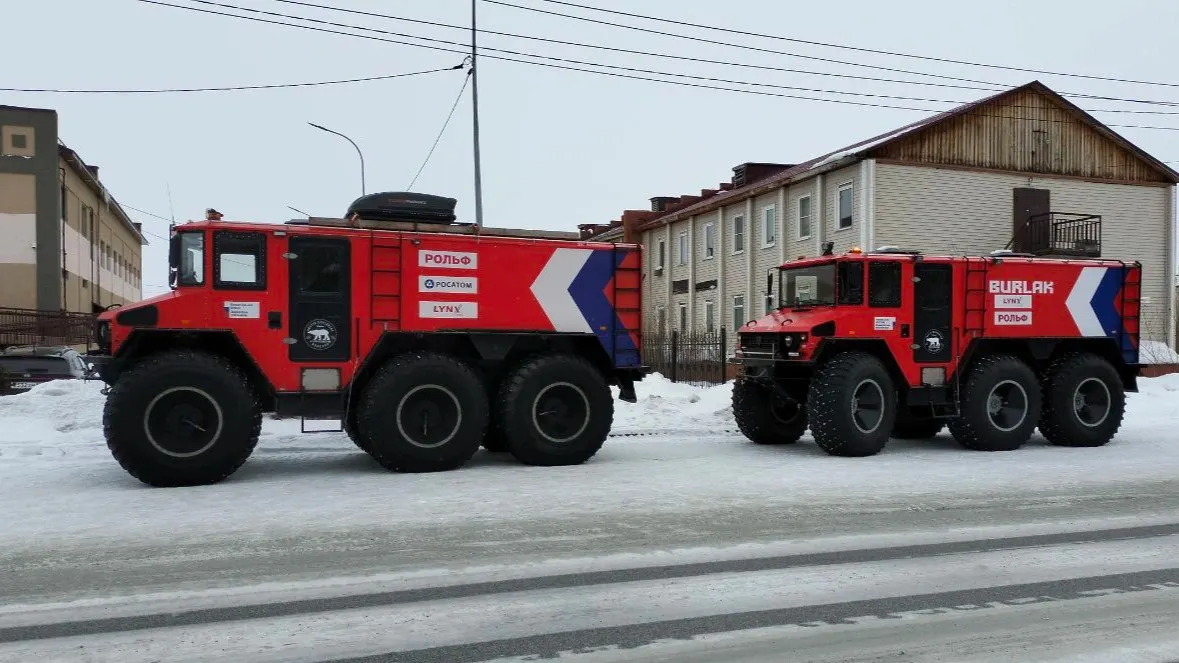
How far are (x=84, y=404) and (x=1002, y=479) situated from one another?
42.4 ft

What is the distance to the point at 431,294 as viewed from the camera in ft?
32.9

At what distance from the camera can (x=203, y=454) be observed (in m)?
8.91

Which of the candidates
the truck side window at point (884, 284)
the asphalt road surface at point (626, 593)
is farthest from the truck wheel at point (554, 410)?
the truck side window at point (884, 284)

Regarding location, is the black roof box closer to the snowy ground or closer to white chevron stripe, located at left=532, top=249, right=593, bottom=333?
white chevron stripe, located at left=532, top=249, right=593, bottom=333

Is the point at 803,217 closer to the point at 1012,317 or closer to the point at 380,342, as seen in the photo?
the point at 1012,317

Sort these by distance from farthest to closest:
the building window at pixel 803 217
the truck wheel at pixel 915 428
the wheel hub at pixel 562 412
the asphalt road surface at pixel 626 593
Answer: the building window at pixel 803 217 → the truck wheel at pixel 915 428 → the wheel hub at pixel 562 412 → the asphalt road surface at pixel 626 593

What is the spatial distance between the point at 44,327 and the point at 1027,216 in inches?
1357

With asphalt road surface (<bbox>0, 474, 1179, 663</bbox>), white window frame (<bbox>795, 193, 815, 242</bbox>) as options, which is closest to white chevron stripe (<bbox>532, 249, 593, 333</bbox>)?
asphalt road surface (<bbox>0, 474, 1179, 663</bbox>)

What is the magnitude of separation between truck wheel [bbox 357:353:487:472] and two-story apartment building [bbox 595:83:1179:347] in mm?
18462

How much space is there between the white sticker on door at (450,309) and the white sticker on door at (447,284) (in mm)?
145

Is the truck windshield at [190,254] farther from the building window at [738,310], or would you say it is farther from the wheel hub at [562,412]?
the building window at [738,310]

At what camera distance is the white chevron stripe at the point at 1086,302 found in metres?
12.7

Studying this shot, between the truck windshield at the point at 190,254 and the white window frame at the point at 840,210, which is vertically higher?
the white window frame at the point at 840,210

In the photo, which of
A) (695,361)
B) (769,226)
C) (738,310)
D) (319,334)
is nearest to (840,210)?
(769,226)
